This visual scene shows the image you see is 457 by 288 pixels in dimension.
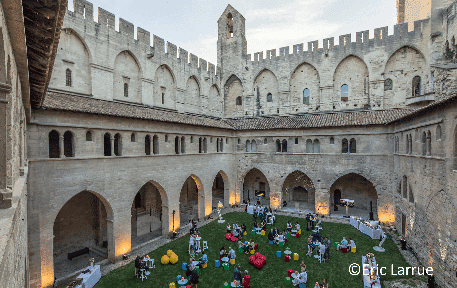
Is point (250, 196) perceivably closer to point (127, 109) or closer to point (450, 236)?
Answer: point (127, 109)

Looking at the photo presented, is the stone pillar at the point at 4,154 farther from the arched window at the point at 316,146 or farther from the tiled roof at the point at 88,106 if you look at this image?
the arched window at the point at 316,146

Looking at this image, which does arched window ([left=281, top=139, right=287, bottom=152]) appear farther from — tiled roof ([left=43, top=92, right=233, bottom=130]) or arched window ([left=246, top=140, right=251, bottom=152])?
tiled roof ([left=43, top=92, right=233, bottom=130])

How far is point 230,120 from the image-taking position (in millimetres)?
29703

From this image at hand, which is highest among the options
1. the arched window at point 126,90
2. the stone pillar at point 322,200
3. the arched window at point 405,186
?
the arched window at point 126,90

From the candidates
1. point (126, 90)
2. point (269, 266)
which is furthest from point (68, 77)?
point (269, 266)

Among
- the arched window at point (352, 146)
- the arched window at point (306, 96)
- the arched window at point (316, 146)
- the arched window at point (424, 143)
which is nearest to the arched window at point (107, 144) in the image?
the arched window at point (316, 146)

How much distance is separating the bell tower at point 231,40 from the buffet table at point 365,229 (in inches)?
809

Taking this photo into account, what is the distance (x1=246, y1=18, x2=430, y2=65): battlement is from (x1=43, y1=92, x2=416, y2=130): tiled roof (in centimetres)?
646

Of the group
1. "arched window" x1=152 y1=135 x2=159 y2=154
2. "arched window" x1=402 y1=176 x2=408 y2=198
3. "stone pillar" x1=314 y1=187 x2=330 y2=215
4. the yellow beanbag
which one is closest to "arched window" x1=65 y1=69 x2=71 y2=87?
"arched window" x1=152 y1=135 x2=159 y2=154

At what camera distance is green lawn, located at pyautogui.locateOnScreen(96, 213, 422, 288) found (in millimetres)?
12602

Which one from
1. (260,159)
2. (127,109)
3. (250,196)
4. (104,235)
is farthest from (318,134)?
(104,235)

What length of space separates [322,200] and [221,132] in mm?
11942

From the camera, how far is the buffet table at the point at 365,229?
17.8 m

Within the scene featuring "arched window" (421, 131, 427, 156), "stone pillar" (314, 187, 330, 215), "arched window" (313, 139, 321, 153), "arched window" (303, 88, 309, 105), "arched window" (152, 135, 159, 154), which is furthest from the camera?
"arched window" (303, 88, 309, 105)
